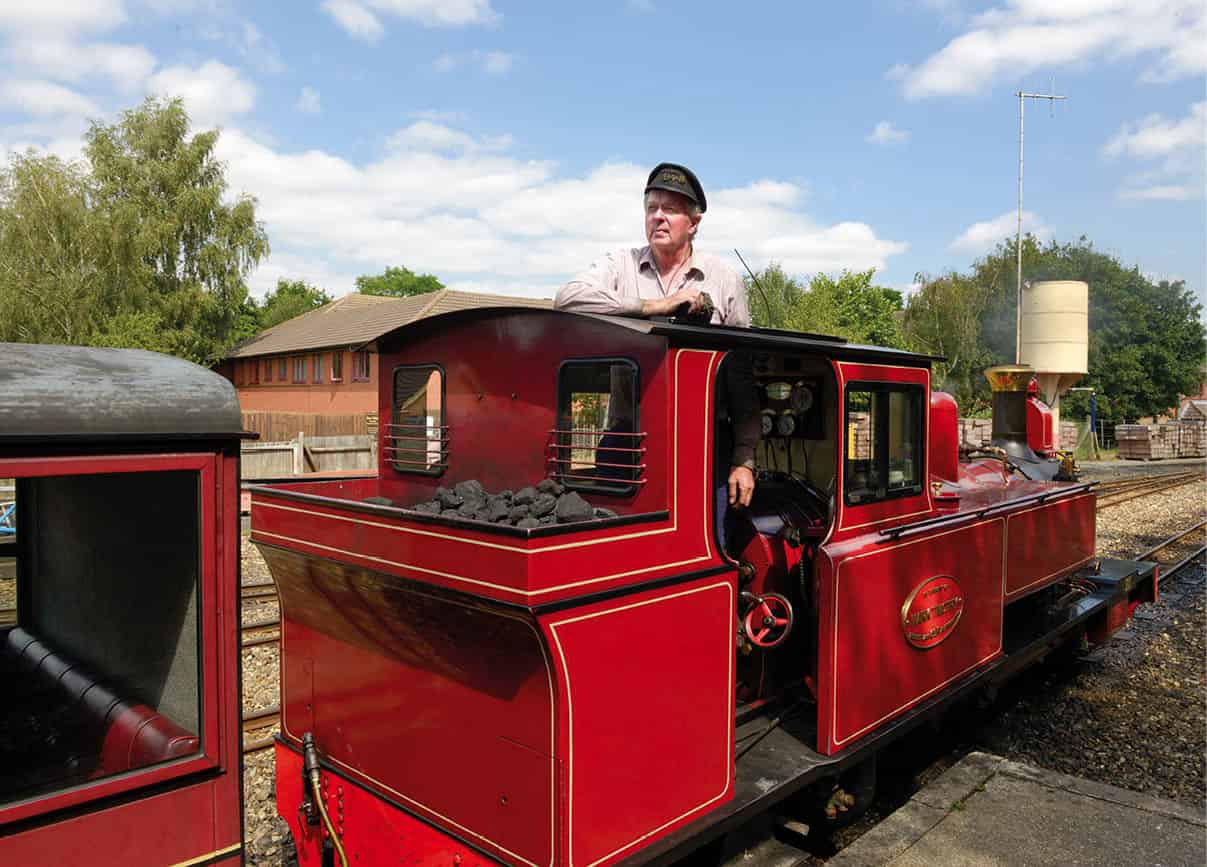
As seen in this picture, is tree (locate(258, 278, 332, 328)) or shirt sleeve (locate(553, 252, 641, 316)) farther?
tree (locate(258, 278, 332, 328))

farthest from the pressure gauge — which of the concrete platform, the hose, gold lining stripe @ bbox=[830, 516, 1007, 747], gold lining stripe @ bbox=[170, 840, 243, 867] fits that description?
gold lining stripe @ bbox=[170, 840, 243, 867]

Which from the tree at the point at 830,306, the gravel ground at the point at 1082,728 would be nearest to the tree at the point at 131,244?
the tree at the point at 830,306

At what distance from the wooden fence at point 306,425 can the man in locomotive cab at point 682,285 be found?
21.9 m

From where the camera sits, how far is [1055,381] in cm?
2083

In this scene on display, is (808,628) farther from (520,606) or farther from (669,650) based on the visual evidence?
(520,606)

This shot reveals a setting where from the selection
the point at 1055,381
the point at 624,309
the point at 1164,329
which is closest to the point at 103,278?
the point at 1055,381

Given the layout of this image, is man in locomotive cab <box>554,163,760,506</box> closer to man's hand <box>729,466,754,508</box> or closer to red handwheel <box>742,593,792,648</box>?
man's hand <box>729,466,754,508</box>

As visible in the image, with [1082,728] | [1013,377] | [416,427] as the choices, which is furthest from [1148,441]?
[416,427]

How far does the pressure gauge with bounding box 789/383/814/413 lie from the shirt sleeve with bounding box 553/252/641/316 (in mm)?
1287

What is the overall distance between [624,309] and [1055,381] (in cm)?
2051

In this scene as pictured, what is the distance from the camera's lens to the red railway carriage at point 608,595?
9.54ft

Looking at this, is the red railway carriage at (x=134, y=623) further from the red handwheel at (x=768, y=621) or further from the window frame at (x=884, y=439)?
the window frame at (x=884, y=439)

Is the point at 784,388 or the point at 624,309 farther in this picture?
the point at 784,388

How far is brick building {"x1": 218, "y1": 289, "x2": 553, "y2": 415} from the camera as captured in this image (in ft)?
98.9
